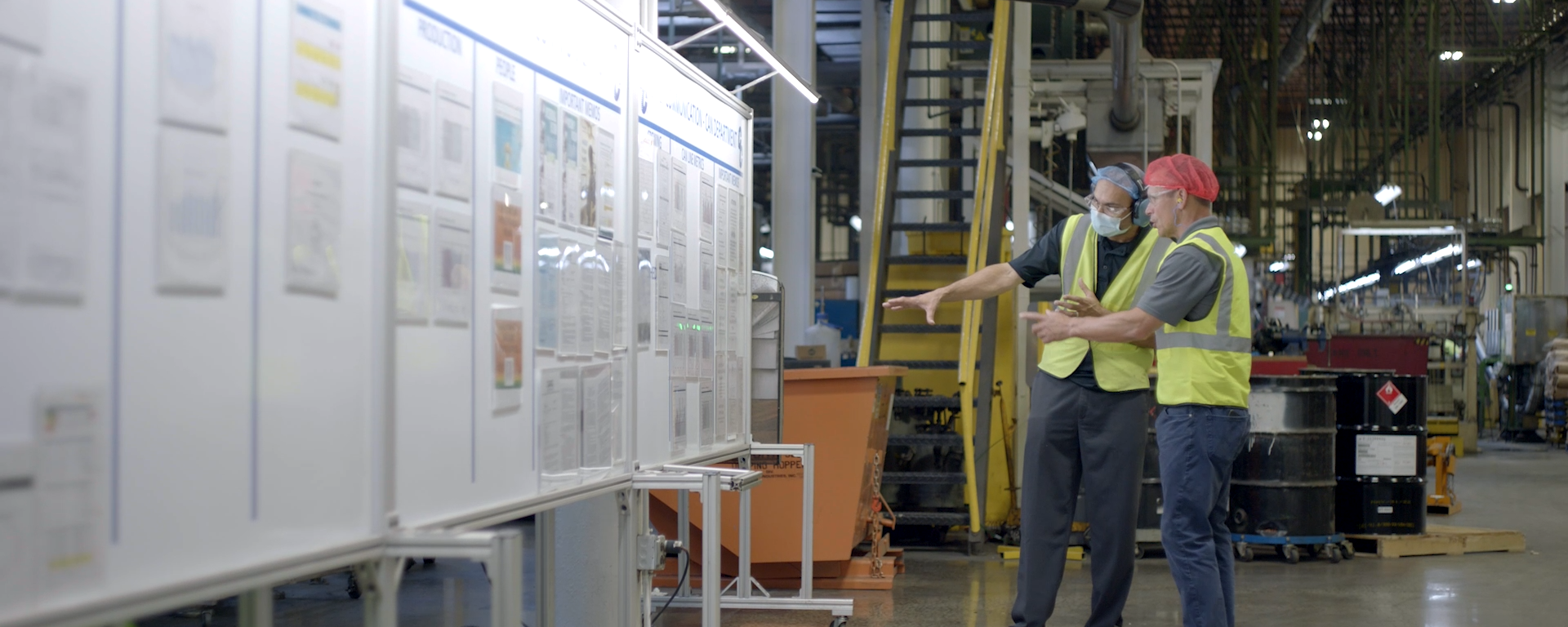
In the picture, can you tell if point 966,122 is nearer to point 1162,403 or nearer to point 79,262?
point 1162,403

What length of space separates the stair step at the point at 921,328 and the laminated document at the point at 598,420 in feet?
18.1

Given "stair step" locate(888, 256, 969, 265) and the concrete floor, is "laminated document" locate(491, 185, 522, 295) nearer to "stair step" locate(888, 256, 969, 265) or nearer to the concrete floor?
the concrete floor

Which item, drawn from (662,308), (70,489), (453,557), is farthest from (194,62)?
(662,308)

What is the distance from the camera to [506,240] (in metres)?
2.90

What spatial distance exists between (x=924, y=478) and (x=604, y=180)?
514 centimetres

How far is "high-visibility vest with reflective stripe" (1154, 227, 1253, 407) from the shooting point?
4.16 meters

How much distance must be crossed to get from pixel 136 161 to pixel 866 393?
5.46 m

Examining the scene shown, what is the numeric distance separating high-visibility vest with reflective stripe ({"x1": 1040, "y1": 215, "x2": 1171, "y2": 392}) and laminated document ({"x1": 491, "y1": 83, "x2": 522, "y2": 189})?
7.03 ft

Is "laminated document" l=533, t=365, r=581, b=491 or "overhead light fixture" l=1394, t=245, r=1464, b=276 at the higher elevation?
"overhead light fixture" l=1394, t=245, r=1464, b=276

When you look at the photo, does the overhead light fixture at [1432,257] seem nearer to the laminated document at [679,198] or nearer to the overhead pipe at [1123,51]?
the overhead pipe at [1123,51]

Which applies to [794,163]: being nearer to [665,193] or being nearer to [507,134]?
[665,193]

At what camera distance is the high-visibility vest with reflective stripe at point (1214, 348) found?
4164 millimetres

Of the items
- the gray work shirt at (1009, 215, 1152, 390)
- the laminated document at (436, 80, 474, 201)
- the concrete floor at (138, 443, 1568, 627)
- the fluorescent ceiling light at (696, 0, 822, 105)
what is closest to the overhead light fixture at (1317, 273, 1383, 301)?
the concrete floor at (138, 443, 1568, 627)

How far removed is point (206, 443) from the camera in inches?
74.2
